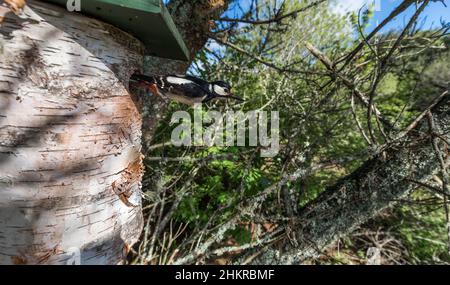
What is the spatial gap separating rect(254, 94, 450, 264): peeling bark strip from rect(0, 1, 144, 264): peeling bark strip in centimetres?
147

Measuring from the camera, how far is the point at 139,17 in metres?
1.06

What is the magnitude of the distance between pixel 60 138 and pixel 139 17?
19.9 inches

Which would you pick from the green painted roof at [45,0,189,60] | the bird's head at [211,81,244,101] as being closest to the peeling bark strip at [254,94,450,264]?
the bird's head at [211,81,244,101]

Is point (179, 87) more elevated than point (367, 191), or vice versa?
point (179, 87)

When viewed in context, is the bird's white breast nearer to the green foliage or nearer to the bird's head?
the bird's head

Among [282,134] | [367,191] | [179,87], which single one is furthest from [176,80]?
[282,134]

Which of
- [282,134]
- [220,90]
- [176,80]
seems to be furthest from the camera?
[282,134]

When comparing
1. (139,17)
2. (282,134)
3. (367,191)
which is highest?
(139,17)

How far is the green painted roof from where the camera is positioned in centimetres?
97

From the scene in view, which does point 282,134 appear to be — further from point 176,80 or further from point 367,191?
point 176,80

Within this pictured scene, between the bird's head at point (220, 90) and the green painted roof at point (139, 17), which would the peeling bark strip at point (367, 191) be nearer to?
the bird's head at point (220, 90)
